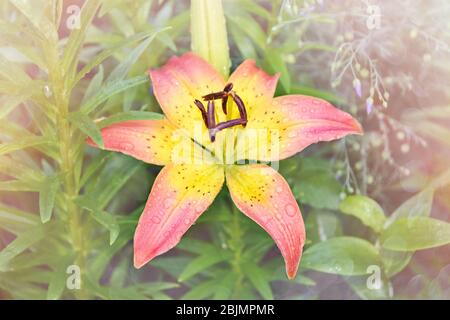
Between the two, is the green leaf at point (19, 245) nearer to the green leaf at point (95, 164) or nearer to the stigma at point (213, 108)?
the green leaf at point (95, 164)

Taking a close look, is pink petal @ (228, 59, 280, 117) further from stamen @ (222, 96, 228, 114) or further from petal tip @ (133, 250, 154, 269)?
petal tip @ (133, 250, 154, 269)

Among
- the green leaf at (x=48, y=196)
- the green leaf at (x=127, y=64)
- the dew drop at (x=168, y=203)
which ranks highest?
the green leaf at (x=127, y=64)

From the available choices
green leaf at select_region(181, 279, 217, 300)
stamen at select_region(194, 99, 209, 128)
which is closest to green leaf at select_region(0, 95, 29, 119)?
stamen at select_region(194, 99, 209, 128)

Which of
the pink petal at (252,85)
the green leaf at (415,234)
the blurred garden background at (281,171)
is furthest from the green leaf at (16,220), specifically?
the green leaf at (415,234)

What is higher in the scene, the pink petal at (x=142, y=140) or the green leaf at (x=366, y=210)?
the pink petal at (x=142, y=140)

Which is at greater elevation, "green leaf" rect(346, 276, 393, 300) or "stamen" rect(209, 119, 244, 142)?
"stamen" rect(209, 119, 244, 142)
